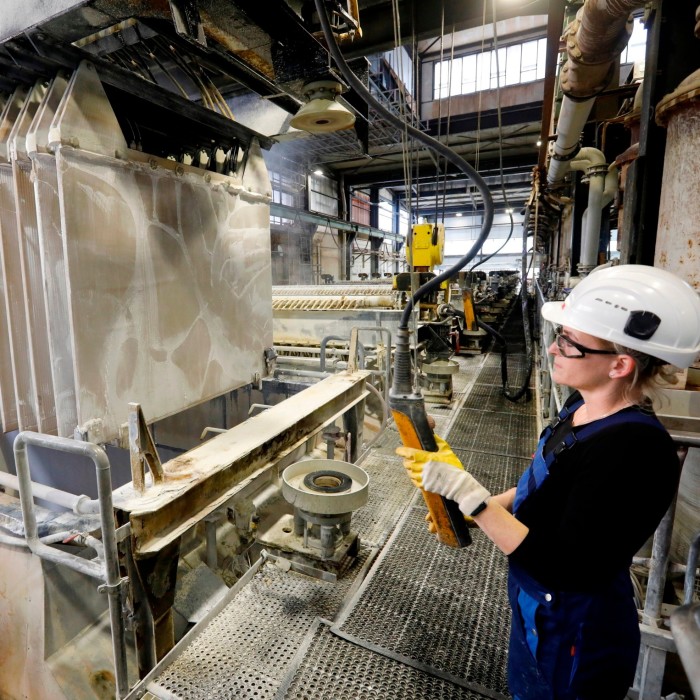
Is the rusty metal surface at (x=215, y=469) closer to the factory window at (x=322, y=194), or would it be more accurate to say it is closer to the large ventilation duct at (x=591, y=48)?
the large ventilation duct at (x=591, y=48)

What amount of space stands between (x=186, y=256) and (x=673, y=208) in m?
3.06

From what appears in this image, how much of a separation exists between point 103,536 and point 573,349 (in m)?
1.92

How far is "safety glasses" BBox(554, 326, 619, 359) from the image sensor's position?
1240 millimetres

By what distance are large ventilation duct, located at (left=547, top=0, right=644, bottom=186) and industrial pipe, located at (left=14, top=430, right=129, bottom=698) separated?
3382 mm

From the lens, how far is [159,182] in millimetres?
2857

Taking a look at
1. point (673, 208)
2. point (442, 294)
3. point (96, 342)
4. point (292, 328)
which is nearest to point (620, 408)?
point (673, 208)

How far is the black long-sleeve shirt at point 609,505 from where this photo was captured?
1.08 meters

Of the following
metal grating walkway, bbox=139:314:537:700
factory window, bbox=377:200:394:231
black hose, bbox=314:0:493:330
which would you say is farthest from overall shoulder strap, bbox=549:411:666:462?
factory window, bbox=377:200:394:231

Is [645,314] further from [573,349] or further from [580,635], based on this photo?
[580,635]

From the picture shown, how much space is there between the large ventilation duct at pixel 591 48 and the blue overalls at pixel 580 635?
2506mm

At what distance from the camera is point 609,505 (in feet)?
3.53

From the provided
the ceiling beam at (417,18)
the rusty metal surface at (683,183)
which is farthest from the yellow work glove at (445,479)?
the ceiling beam at (417,18)

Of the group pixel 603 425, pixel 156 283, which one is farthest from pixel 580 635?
pixel 156 283

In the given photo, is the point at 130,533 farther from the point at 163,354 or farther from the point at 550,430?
the point at 550,430
